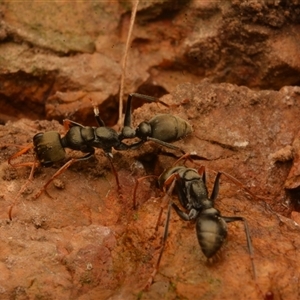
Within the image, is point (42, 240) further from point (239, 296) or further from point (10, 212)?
point (239, 296)

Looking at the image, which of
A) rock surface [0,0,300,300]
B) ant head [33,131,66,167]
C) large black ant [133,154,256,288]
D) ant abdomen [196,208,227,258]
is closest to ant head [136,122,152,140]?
rock surface [0,0,300,300]

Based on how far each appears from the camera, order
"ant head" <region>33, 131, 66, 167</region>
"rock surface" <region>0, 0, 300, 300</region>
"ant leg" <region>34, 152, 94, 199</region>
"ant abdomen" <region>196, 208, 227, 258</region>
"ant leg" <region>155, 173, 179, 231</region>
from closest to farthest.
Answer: "ant abdomen" <region>196, 208, 227, 258</region>, "rock surface" <region>0, 0, 300, 300</region>, "ant leg" <region>155, 173, 179, 231</region>, "ant leg" <region>34, 152, 94, 199</region>, "ant head" <region>33, 131, 66, 167</region>

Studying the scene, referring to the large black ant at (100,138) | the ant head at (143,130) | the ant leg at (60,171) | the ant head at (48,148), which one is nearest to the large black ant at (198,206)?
the large black ant at (100,138)

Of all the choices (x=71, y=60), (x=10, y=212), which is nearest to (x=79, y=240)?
(x=10, y=212)

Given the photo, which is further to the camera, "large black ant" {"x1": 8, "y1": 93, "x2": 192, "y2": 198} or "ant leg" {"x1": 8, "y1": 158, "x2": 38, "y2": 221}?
"large black ant" {"x1": 8, "y1": 93, "x2": 192, "y2": 198}

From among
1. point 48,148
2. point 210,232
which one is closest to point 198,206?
point 210,232

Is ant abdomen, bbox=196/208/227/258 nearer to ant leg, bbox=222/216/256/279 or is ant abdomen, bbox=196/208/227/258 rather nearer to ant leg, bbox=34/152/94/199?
ant leg, bbox=222/216/256/279
